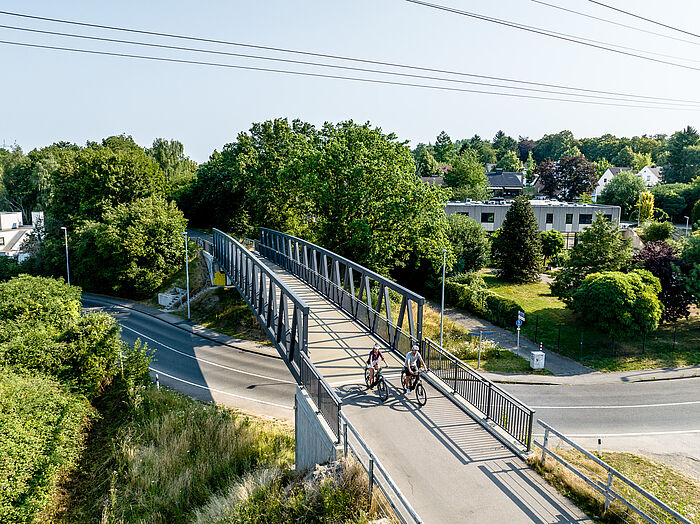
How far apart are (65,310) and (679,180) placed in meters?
94.4

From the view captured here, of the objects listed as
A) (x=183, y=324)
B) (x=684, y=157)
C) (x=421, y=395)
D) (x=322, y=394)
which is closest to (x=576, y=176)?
(x=684, y=157)

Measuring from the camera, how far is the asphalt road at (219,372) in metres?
21.4

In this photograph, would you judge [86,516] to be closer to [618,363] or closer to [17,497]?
[17,497]

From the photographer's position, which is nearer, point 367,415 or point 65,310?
point 367,415

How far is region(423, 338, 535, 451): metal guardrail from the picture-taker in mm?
10148

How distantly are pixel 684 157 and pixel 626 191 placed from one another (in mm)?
26368

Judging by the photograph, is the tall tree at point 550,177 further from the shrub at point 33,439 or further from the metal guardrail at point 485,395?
the shrub at point 33,439

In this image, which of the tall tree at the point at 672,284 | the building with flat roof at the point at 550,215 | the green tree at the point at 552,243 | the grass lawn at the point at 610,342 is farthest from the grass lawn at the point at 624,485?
the building with flat roof at the point at 550,215

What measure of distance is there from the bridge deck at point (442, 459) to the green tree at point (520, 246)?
90.4 ft

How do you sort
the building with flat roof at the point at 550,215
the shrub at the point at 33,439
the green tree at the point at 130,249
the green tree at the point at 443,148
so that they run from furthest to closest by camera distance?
the green tree at the point at 443,148
the building with flat roof at the point at 550,215
the green tree at the point at 130,249
the shrub at the point at 33,439

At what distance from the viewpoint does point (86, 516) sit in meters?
14.5

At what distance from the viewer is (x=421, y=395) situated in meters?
11.6

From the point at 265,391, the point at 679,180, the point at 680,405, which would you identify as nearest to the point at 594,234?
the point at 680,405

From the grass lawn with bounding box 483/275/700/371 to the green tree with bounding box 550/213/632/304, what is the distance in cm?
172
